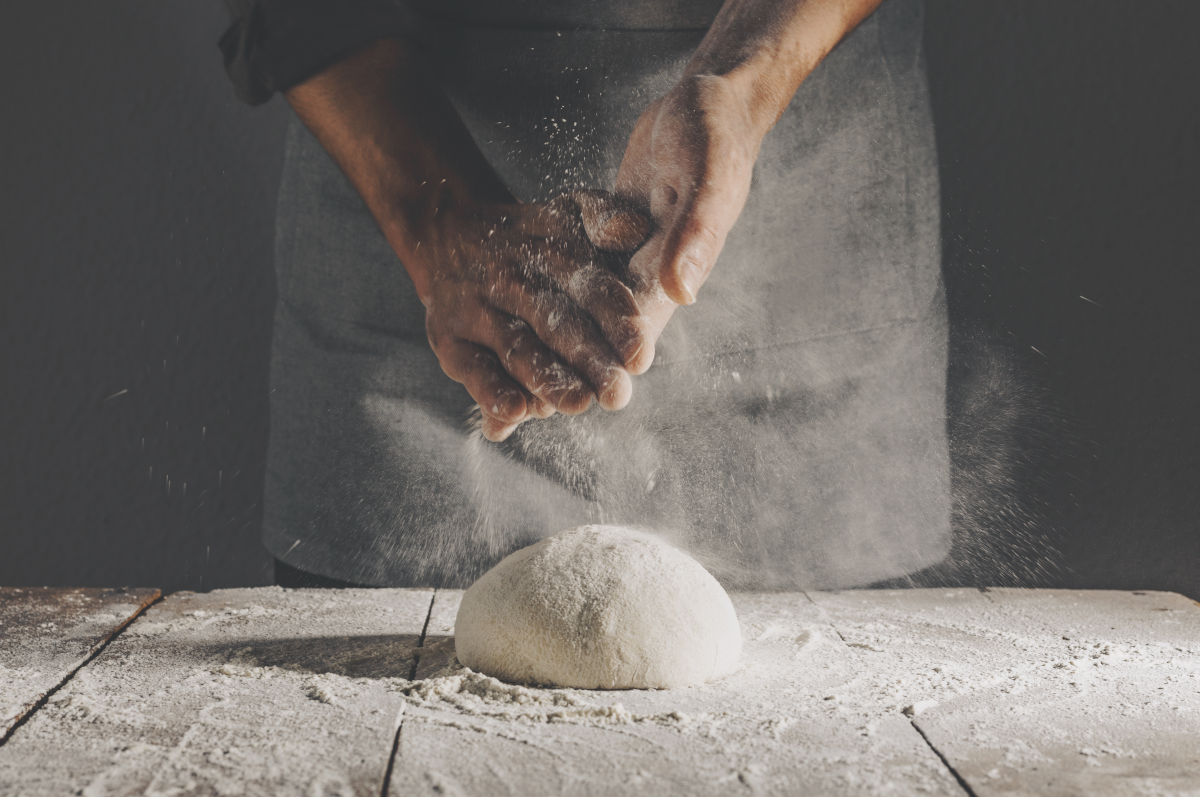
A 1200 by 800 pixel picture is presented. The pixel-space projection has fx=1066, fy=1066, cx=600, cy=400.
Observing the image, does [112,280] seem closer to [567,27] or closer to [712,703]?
[567,27]

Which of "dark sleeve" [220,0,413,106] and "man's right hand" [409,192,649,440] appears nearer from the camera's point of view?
"man's right hand" [409,192,649,440]

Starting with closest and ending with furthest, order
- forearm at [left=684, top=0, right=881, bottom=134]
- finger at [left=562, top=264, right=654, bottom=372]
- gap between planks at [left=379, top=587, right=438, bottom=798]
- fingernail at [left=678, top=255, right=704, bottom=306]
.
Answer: gap between planks at [left=379, top=587, right=438, bottom=798], fingernail at [left=678, top=255, right=704, bottom=306], finger at [left=562, top=264, right=654, bottom=372], forearm at [left=684, top=0, right=881, bottom=134]

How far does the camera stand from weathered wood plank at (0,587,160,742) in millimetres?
989

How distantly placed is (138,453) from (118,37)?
684 millimetres

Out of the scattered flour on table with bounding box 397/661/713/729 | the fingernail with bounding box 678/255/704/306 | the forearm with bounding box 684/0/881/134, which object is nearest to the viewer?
the scattered flour on table with bounding box 397/661/713/729

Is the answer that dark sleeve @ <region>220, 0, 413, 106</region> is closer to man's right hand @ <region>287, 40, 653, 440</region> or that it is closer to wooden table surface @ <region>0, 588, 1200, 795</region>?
man's right hand @ <region>287, 40, 653, 440</region>

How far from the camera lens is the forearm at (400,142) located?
140 centimetres

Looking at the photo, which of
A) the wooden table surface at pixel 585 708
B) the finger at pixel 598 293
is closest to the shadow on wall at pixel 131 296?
the wooden table surface at pixel 585 708

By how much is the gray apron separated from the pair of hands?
18cm

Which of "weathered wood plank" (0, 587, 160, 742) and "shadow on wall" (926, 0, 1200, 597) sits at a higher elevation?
"shadow on wall" (926, 0, 1200, 597)

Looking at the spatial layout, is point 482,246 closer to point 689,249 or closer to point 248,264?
point 689,249

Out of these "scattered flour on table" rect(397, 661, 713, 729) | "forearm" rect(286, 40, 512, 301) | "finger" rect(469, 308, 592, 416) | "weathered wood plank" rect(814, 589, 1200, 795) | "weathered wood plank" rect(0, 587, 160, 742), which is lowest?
"weathered wood plank" rect(0, 587, 160, 742)

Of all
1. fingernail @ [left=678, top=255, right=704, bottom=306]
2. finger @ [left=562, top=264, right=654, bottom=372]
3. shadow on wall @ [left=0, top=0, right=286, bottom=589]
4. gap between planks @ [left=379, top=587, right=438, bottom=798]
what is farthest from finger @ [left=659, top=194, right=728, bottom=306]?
shadow on wall @ [left=0, top=0, right=286, bottom=589]

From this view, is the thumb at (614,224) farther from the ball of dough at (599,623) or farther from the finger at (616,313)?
the ball of dough at (599,623)
